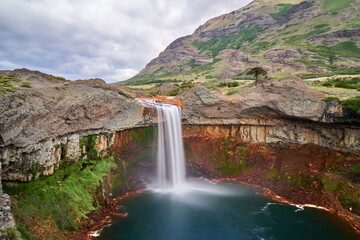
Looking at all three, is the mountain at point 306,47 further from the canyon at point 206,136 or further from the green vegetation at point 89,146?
the green vegetation at point 89,146

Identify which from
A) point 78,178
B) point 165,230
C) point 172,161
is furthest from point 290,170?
point 78,178

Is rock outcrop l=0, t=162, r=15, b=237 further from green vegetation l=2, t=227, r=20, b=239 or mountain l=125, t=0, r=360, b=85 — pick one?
mountain l=125, t=0, r=360, b=85

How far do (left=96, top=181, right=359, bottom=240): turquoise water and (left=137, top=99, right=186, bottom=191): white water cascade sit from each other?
13.3 feet

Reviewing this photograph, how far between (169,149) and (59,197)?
17053 mm

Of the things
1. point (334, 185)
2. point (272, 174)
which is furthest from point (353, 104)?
point (272, 174)

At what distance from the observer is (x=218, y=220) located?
74.5ft

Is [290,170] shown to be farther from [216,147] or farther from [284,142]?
[216,147]

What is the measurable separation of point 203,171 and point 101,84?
73.0ft

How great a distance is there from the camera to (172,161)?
33.3 m

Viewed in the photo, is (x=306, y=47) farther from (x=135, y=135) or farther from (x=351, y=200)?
(x=135, y=135)

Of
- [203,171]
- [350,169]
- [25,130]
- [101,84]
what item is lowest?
[203,171]

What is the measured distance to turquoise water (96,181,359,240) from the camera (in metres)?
20.2

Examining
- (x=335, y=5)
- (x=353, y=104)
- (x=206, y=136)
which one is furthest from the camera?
(x=335, y=5)

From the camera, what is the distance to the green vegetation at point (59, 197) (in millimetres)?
16498
